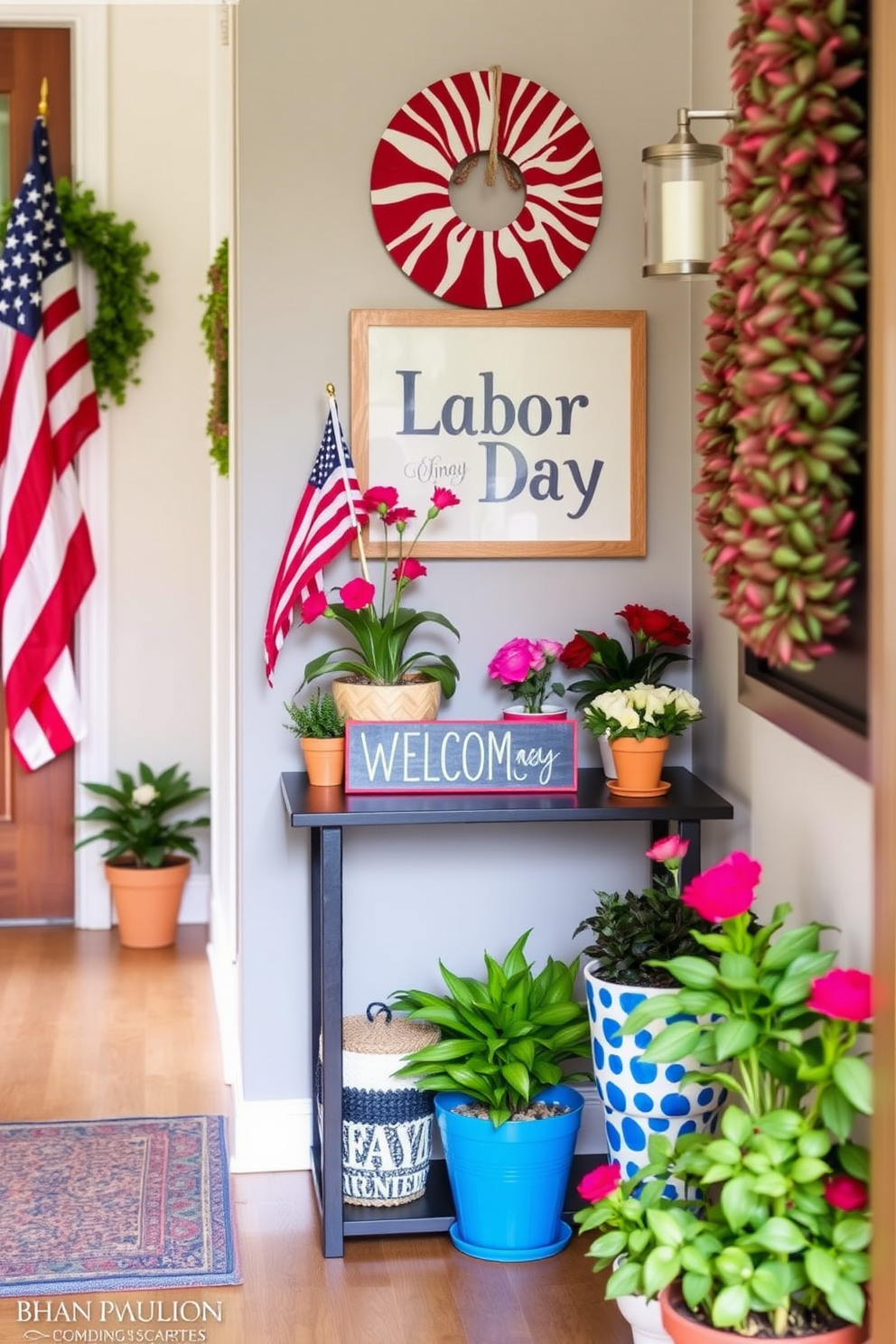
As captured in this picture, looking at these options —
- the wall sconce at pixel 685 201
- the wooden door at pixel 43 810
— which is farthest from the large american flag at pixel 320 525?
the wooden door at pixel 43 810

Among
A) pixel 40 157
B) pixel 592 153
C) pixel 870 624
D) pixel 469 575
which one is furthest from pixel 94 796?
pixel 870 624

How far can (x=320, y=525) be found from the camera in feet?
9.73

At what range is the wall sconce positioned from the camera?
2311 mm

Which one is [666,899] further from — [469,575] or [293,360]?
[293,360]

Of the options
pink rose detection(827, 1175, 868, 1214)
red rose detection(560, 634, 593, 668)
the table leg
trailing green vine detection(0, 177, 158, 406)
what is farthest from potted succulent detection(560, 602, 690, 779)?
trailing green vine detection(0, 177, 158, 406)

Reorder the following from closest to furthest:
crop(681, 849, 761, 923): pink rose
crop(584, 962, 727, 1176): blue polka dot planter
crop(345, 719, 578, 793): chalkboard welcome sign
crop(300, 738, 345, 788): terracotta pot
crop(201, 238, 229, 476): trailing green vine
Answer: crop(681, 849, 761, 923): pink rose → crop(584, 962, 727, 1176): blue polka dot planter → crop(345, 719, 578, 793): chalkboard welcome sign → crop(300, 738, 345, 788): terracotta pot → crop(201, 238, 229, 476): trailing green vine

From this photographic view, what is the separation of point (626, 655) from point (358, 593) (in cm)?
60

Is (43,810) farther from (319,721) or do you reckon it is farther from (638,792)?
(638,792)

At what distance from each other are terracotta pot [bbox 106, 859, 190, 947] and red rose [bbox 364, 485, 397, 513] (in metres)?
2.11

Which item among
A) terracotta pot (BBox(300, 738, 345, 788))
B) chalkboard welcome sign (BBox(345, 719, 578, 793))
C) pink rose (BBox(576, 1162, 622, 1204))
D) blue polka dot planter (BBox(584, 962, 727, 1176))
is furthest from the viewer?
terracotta pot (BBox(300, 738, 345, 788))

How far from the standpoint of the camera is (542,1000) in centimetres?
291

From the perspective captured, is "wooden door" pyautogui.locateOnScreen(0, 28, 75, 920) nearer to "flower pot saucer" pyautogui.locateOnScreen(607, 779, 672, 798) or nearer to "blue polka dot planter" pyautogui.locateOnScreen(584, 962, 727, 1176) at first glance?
"flower pot saucer" pyautogui.locateOnScreen(607, 779, 672, 798)

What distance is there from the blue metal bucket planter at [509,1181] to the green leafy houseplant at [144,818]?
221 centimetres

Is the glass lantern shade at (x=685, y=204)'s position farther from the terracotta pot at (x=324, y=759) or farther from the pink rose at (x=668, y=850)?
the terracotta pot at (x=324, y=759)
